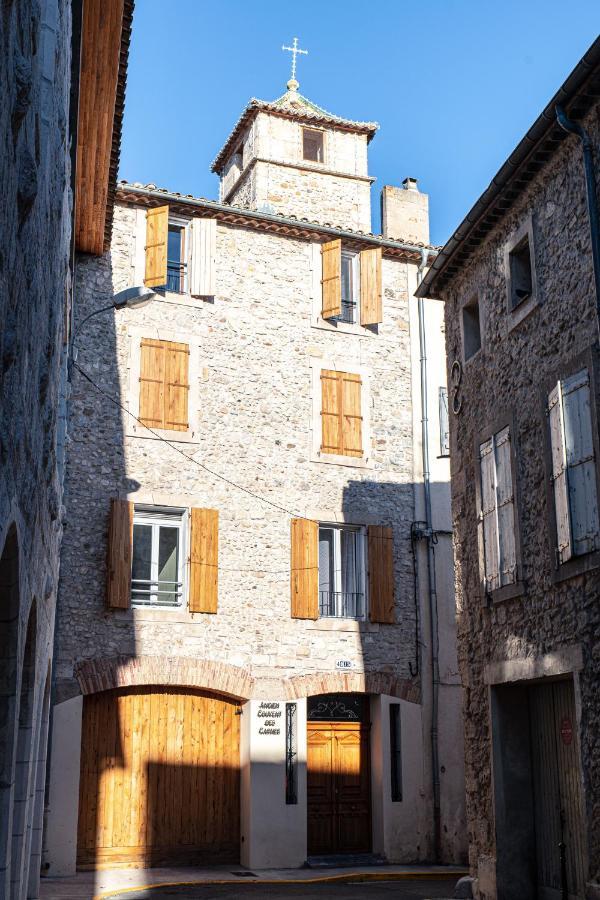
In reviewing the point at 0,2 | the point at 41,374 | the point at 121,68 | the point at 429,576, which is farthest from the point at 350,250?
the point at 0,2

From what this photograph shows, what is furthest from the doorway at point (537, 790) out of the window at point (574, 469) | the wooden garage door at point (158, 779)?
the wooden garage door at point (158, 779)

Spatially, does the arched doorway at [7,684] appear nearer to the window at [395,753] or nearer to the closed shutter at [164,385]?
the closed shutter at [164,385]

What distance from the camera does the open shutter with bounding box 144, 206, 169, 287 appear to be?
1602 cm

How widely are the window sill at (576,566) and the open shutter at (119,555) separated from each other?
23.1ft

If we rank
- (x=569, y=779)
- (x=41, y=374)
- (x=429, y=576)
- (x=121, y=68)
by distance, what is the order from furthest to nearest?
(x=429, y=576), (x=121, y=68), (x=569, y=779), (x=41, y=374)

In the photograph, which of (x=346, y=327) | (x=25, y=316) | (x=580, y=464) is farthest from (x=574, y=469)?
(x=346, y=327)

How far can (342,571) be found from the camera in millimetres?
16484

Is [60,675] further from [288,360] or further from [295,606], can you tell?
[288,360]

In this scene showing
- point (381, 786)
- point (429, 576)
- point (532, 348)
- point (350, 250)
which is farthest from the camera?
point (350, 250)

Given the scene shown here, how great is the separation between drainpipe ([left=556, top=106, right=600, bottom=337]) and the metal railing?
27.1ft

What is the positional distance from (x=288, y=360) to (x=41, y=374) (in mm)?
11710

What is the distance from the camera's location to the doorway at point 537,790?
30.9ft

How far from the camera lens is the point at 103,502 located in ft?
49.0

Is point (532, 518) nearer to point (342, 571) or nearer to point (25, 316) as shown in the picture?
point (342, 571)
